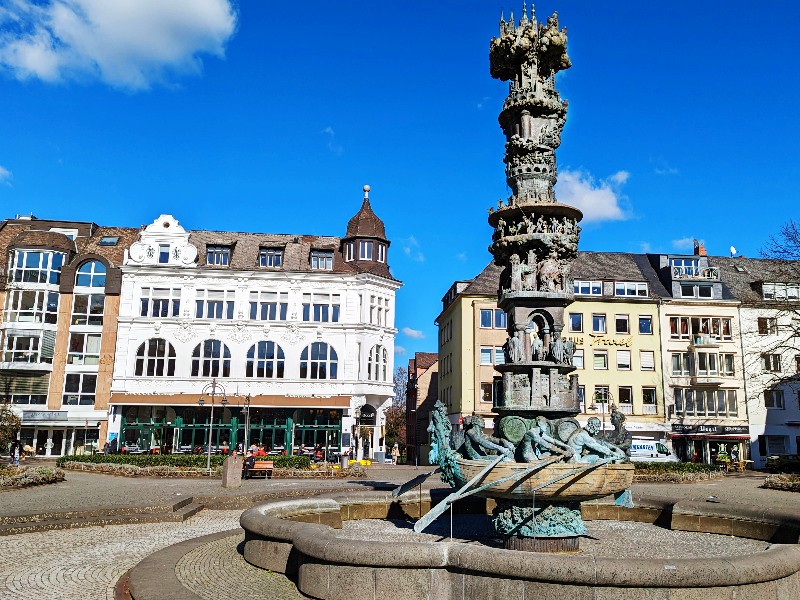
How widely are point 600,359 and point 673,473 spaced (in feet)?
57.7

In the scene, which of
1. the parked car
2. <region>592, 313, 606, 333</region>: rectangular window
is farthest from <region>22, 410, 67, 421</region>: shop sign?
the parked car

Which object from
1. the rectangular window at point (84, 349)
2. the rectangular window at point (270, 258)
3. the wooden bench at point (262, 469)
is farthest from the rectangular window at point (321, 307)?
the wooden bench at point (262, 469)

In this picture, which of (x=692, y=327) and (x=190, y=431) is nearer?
(x=190, y=431)

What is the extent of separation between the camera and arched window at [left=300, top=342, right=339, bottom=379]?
45688mm

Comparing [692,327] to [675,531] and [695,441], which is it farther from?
[675,531]

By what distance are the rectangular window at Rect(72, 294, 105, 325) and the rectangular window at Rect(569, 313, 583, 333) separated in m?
32.7

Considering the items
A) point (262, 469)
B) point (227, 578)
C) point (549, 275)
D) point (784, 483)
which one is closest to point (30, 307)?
point (262, 469)

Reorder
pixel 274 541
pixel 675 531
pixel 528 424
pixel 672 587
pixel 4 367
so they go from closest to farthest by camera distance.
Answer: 1. pixel 672 587
2. pixel 274 541
3. pixel 528 424
4. pixel 675 531
5. pixel 4 367

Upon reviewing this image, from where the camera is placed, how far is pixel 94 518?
15.6 metres

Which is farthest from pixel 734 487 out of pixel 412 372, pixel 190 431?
pixel 412 372

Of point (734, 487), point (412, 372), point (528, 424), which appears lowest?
point (734, 487)

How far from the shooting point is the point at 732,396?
4884 centimetres

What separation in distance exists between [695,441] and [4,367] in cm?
4680

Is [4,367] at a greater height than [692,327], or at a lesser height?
lesser
